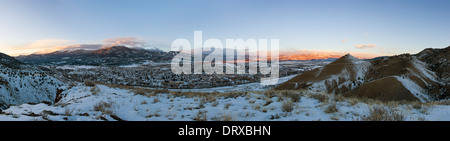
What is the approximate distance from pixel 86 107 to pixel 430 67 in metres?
47.5

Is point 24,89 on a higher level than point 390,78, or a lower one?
lower

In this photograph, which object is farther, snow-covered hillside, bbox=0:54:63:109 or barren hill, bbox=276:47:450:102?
barren hill, bbox=276:47:450:102

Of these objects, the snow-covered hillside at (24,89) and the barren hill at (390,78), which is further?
the barren hill at (390,78)

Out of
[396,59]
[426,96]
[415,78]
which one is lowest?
[426,96]

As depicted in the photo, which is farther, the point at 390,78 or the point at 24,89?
the point at 390,78
